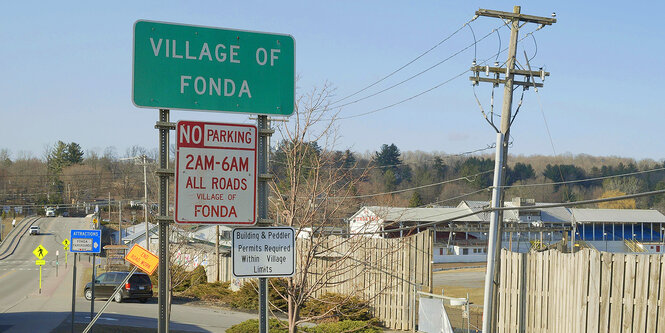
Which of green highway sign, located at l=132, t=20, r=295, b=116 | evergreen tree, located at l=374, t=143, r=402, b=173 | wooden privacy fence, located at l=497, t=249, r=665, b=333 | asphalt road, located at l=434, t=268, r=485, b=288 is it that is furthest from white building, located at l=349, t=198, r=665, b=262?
green highway sign, located at l=132, t=20, r=295, b=116

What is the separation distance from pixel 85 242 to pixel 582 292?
12701mm

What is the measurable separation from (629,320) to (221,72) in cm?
920

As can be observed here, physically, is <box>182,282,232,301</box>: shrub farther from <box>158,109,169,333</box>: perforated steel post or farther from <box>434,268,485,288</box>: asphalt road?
<box>158,109,169,333</box>: perforated steel post

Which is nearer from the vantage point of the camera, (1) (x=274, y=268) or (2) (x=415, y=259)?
(1) (x=274, y=268)

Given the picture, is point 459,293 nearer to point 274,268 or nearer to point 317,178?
point 317,178

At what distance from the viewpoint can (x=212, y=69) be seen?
6.00 metres

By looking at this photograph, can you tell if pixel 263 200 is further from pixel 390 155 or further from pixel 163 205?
pixel 390 155

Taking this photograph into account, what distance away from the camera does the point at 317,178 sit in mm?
12828

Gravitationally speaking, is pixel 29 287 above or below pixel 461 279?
above

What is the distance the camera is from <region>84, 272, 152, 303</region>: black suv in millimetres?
30859

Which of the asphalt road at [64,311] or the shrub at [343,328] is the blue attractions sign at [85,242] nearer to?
the asphalt road at [64,311]

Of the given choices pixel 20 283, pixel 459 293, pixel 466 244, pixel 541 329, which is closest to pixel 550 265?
pixel 541 329

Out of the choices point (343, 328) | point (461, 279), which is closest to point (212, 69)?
point (343, 328)

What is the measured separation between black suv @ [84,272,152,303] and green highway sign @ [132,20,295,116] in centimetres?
2638
